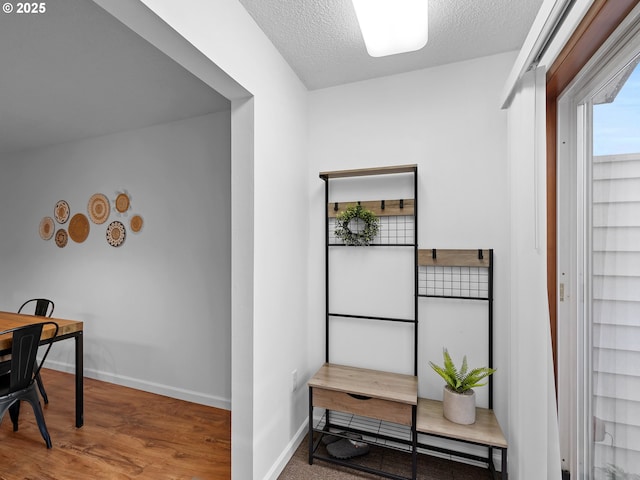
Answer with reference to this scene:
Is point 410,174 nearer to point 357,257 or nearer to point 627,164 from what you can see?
point 357,257

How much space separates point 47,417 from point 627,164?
399 centimetres

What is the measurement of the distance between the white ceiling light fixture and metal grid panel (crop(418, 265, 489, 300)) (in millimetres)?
1286

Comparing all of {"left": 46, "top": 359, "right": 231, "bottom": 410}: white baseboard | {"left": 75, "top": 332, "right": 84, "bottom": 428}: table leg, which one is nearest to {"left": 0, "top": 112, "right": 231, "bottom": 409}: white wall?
{"left": 46, "top": 359, "right": 231, "bottom": 410}: white baseboard

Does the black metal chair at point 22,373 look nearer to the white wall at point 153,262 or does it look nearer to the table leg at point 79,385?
the table leg at point 79,385

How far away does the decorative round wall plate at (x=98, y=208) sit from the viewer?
10.3ft

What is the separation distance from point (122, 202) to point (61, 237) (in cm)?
106

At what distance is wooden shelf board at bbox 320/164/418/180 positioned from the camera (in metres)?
1.93

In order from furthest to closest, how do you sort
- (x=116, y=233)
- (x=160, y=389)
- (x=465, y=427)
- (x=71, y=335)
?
(x=116, y=233) → (x=160, y=389) → (x=71, y=335) → (x=465, y=427)

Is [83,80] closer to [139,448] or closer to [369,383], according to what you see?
[139,448]

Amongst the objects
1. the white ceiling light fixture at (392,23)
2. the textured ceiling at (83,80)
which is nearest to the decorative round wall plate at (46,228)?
the textured ceiling at (83,80)

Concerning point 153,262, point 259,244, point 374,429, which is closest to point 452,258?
point 259,244

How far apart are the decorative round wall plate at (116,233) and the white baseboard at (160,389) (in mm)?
1353

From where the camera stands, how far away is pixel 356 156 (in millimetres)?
2209

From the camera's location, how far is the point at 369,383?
1.88 metres
